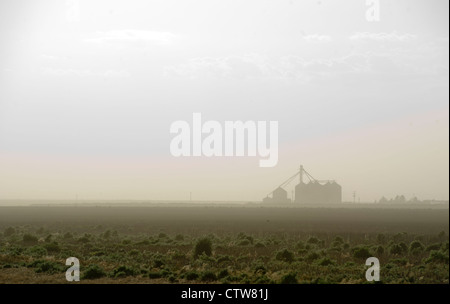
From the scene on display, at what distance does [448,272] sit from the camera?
31.6m

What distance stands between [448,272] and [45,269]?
25.5 metres

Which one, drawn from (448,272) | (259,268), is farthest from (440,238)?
(259,268)

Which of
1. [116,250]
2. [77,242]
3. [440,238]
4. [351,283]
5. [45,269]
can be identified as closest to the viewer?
[351,283]

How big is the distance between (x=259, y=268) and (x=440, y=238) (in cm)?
3823

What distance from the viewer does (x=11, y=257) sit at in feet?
117
